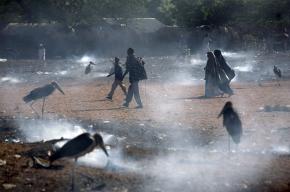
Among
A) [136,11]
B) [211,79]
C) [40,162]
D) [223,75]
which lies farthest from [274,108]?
[136,11]

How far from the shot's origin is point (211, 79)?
17.6m

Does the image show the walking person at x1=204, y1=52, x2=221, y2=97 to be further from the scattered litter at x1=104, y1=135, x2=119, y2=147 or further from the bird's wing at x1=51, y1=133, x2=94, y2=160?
the bird's wing at x1=51, y1=133, x2=94, y2=160

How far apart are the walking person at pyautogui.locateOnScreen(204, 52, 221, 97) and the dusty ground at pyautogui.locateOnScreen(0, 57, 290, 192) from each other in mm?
406

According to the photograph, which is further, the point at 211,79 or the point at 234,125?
the point at 211,79

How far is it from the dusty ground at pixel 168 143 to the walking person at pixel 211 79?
0.41 metres

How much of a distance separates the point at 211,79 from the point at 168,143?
7035 mm

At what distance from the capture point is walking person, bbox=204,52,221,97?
17500 millimetres

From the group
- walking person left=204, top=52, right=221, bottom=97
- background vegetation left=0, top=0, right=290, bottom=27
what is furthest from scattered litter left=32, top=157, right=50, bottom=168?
background vegetation left=0, top=0, right=290, bottom=27

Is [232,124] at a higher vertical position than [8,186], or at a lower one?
higher

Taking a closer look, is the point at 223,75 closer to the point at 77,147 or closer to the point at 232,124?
the point at 232,124

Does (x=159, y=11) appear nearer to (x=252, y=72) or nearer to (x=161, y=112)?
(x=252, y=72)

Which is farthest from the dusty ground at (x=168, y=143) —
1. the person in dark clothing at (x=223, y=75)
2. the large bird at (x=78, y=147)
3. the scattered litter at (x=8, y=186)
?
the large bird at (x=78, y=147)

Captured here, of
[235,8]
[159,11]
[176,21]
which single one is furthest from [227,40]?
[159,11]

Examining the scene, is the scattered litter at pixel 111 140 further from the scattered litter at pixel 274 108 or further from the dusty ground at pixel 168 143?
the scattered litter at pixel 274 108
